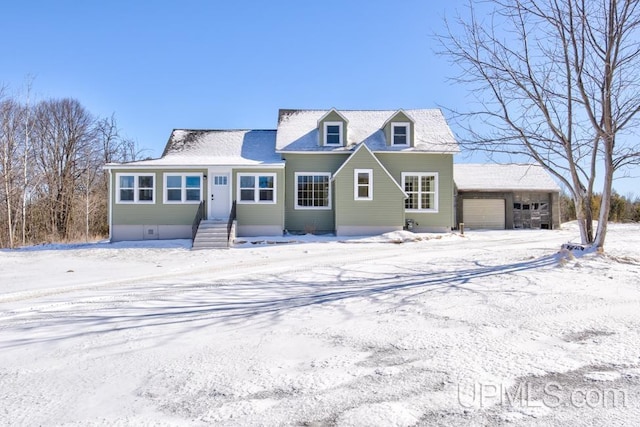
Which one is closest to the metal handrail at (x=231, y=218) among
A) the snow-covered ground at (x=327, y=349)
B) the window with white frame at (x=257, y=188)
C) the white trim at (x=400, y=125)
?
the window with white frame at (x=257, y=188)

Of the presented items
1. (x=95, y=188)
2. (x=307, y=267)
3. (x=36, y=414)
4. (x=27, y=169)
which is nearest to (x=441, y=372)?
(x=36, y=414)

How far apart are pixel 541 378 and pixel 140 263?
10614 millimetres

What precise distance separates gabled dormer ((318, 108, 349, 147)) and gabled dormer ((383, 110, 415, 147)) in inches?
88.8

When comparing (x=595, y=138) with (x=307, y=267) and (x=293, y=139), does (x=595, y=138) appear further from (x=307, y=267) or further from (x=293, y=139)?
(x=293, y=139)

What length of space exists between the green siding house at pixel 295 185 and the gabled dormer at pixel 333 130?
0.05m

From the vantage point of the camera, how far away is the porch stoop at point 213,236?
48.5 ft

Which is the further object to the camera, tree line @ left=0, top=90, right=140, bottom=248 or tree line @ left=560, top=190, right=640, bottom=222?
tree line @ left=560, top=190, right=640, bottom=222

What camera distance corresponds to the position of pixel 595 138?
10.3 m

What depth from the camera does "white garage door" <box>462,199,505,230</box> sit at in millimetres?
25484

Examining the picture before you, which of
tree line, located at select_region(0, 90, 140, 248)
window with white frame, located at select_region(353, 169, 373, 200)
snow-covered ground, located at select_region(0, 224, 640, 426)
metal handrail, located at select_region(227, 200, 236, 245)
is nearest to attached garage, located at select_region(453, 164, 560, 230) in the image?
window with white frame, located at select_region(353, 169, 373, 200)

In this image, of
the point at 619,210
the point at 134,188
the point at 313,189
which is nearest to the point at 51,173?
the point at 134,188

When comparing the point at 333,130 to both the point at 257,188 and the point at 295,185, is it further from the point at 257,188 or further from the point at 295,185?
the point at 257,188

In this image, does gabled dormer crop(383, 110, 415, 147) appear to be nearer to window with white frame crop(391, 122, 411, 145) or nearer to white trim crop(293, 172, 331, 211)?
window with white frame crop(391, 122, 411, 145)

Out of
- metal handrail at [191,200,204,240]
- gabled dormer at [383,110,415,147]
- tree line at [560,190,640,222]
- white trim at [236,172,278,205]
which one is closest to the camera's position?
metal handrail at [191,200,204,240]
